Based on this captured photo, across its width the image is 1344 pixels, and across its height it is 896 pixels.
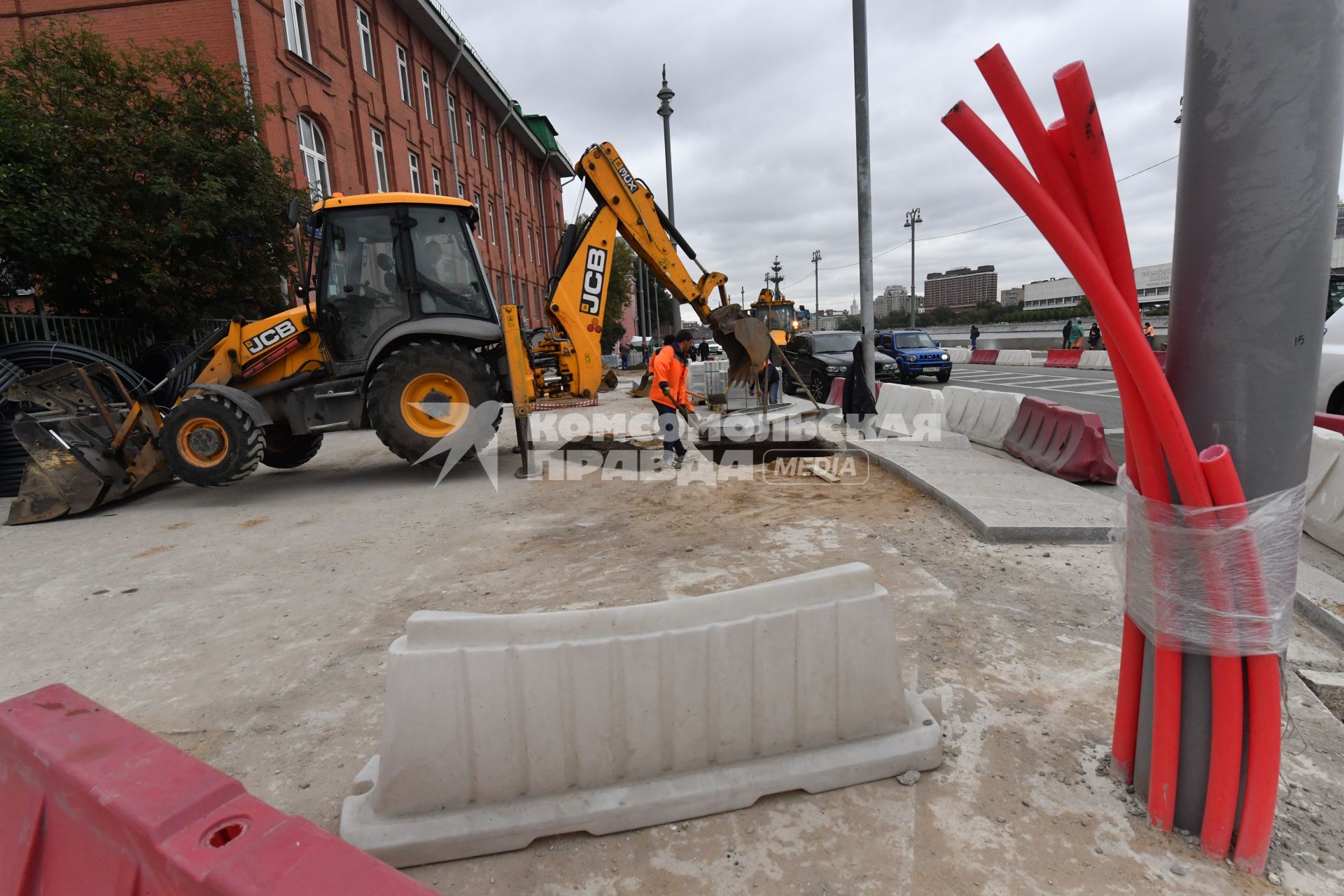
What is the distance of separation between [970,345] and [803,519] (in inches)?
1361

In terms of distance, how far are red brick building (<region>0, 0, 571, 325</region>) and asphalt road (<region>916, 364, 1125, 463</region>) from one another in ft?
37.0

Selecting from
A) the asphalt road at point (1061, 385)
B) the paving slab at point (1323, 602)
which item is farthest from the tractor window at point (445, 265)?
the asphalt road at point (1061, 385)

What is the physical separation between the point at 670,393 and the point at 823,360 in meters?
8.73

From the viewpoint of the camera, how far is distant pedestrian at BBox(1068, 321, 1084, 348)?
2653cm

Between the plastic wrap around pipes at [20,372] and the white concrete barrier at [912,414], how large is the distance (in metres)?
10.3

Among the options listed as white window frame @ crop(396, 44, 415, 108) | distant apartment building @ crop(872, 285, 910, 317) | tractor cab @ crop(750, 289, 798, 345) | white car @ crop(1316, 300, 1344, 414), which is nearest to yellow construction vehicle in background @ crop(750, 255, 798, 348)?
tractor cab @ crop(750, 289, 798, 345)

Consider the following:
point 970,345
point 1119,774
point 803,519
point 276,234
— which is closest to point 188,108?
point 276,234

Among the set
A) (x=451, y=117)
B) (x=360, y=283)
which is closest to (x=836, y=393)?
(x=360, y=283)

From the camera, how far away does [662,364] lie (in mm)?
8188

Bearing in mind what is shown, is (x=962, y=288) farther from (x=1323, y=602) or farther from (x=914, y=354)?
(x=1323, y=602)

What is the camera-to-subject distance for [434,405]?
7.49 metres

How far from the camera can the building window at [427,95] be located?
23.8 m

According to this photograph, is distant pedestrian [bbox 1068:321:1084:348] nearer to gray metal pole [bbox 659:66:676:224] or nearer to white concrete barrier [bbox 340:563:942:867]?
gray metal pole [bbox 659:66:676:224]

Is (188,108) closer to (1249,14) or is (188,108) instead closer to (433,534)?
(433,534)
